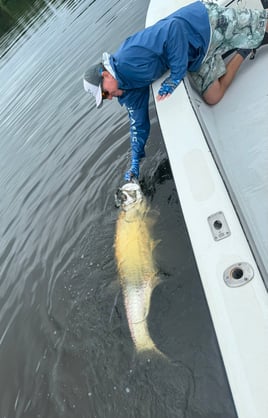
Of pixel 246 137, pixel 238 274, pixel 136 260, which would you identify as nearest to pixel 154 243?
pixel 136 260

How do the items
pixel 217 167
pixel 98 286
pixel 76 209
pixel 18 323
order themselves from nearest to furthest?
pixel 217 167 < pixel 98 286 < pixel 18 323 < pixel 76 209

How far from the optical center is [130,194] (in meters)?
5.12

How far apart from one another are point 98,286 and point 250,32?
311 centimetres

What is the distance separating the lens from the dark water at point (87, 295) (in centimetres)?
366

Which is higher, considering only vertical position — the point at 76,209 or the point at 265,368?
the point at 265,368

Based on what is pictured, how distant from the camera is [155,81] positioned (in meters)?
4.46

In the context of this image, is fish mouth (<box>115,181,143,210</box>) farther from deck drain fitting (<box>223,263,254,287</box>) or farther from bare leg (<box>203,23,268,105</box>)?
deck drain fitting (<box>223,263,254,287</box>)

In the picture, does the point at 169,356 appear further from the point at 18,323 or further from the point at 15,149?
the point at 15,149

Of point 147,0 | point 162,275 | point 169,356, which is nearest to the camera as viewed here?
point 169,356

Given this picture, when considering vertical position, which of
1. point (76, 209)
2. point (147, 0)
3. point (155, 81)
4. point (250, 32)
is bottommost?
point (147, 0)

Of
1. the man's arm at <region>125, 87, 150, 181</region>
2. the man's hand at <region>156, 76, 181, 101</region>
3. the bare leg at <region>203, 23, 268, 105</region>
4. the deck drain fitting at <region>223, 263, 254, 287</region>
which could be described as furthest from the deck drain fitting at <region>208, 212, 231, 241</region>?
the man's arm at <region>125, 87, 150, 181</region>

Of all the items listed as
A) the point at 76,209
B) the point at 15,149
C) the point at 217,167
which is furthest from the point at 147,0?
the point at 217,167

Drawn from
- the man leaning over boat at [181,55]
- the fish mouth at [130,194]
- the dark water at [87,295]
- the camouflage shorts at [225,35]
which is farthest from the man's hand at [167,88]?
the dark water at [87,295]

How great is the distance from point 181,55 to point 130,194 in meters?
1.69
